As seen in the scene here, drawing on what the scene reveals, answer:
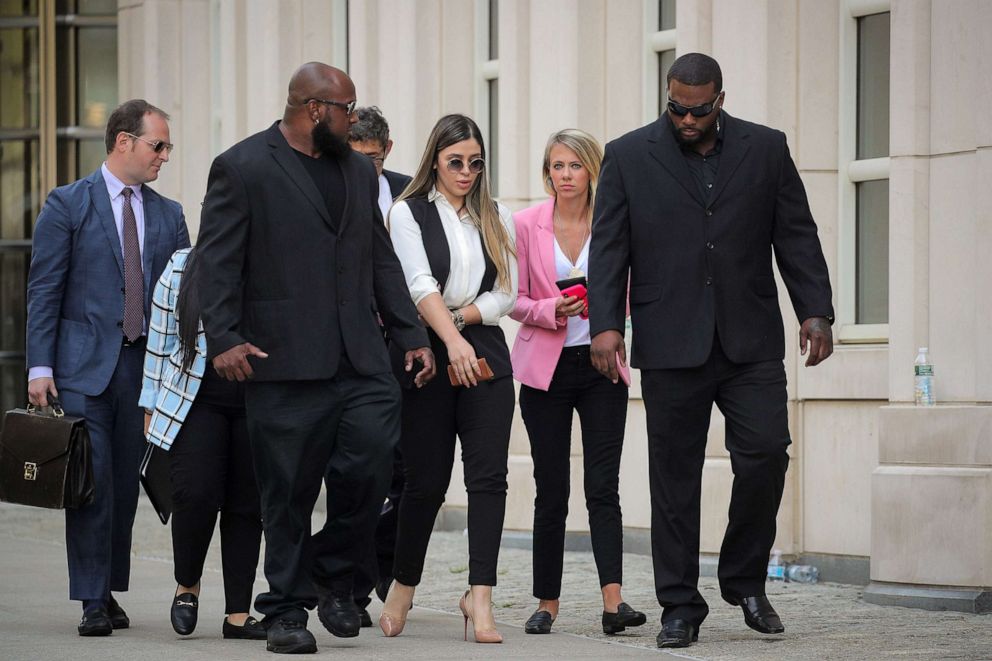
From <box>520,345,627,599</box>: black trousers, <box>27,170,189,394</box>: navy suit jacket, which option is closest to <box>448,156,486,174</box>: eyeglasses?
<box>520,345,627,599</box>: black trousers

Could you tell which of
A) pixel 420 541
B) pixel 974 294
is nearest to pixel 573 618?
pixel 420 541

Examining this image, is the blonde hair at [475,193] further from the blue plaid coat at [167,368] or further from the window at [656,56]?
the window at [656,56]

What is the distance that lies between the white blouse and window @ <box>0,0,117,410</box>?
1079cm

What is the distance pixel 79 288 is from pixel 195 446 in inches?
38.5

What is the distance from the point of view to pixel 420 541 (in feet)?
24.0

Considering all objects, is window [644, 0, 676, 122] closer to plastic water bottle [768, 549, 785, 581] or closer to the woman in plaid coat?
plastic water bottle [768, 549, 785, 581]

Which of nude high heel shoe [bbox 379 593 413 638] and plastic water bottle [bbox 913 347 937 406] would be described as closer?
nude high heel shoe [bbox 379 593 413 638]

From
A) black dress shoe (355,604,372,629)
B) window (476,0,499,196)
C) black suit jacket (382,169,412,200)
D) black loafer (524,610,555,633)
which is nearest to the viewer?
black loafer (524,610,555,633)

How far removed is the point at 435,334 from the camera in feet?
23.7

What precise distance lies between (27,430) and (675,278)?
2.73m

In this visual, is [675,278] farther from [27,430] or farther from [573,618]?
[27,430]

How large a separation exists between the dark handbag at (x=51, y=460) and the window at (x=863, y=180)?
13.7 feet

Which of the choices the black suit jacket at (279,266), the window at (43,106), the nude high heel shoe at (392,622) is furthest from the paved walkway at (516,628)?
the window at (43,106)

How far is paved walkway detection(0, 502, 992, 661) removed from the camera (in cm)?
657
